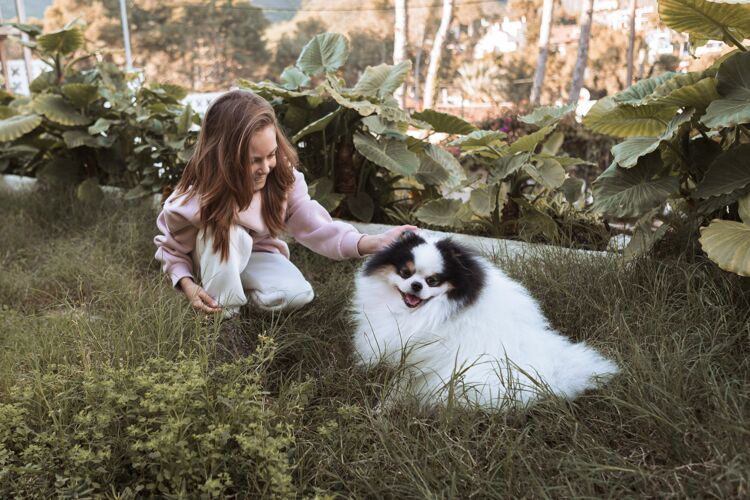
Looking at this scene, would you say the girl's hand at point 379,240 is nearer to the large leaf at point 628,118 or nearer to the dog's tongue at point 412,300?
the dog's tongue at point 412,300

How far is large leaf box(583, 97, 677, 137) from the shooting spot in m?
2.67

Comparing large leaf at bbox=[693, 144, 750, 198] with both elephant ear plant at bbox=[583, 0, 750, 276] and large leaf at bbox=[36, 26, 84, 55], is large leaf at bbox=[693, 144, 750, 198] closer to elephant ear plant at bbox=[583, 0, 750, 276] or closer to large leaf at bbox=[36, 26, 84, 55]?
elephant ear plant at bbox=[583, 0, 750, 276]

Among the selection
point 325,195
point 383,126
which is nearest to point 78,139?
point 325,195

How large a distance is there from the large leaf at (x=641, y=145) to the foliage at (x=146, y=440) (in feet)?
5.31

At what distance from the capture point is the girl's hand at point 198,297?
2320 millimetres

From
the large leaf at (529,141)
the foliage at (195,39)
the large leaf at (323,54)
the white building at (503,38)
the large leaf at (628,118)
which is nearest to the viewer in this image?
the large leaf at (628,118)

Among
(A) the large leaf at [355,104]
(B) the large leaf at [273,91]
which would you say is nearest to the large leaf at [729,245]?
(A) the large leaf at [355,104]

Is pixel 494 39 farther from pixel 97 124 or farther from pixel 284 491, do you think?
pixel 284 491

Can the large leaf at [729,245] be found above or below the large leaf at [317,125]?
below

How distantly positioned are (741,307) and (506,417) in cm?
103

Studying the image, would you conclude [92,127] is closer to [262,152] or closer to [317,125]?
[317,125]

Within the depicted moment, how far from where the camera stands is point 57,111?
438cm

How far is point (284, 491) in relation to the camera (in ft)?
4.86

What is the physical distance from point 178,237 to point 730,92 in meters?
2.13
